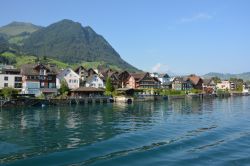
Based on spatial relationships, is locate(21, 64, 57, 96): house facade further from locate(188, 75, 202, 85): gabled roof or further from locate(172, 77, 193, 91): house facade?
locate(188, 75, 202, 85): gabled roof

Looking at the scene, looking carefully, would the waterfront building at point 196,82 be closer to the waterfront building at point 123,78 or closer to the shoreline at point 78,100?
the waterfront building at point 123,78

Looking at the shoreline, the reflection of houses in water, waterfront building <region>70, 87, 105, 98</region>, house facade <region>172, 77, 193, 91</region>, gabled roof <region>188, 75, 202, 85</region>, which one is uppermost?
gabled roof <region>188, 75, 202, 85</region>

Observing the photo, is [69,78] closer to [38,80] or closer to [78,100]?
[38,80]

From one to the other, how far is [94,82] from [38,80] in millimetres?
28874

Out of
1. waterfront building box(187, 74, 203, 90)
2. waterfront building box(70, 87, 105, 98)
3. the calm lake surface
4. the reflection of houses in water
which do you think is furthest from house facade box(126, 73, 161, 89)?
the calm lake surface

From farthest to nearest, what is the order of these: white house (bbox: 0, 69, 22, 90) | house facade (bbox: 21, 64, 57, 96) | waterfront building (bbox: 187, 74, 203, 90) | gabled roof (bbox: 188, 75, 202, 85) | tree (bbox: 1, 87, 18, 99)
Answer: gabled roof (bbox: 188, 75, 202, 85) → waterfront building (bbox: 187, 74, 203, 90) → house facade (bbox: 21, 64, 57, 96) → white house (bbox: 0, 69, 22, 90) → tree (bbox: 1, 87, 18, 99)

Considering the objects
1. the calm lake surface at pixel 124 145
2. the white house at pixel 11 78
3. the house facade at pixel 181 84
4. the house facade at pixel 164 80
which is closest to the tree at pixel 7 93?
the white house at pixel 11 78

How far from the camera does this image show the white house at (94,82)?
13525 centimetres

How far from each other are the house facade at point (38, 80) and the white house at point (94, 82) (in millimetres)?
20416

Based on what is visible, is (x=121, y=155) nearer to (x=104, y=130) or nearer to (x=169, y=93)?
(x=104, y=130)

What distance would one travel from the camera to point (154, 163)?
28781 mm

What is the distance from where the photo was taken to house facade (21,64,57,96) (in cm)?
11094

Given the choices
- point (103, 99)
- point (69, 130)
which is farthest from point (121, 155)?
point (103, 99)

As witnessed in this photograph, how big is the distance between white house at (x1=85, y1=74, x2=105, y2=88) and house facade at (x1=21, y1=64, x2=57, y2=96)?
20.4m
